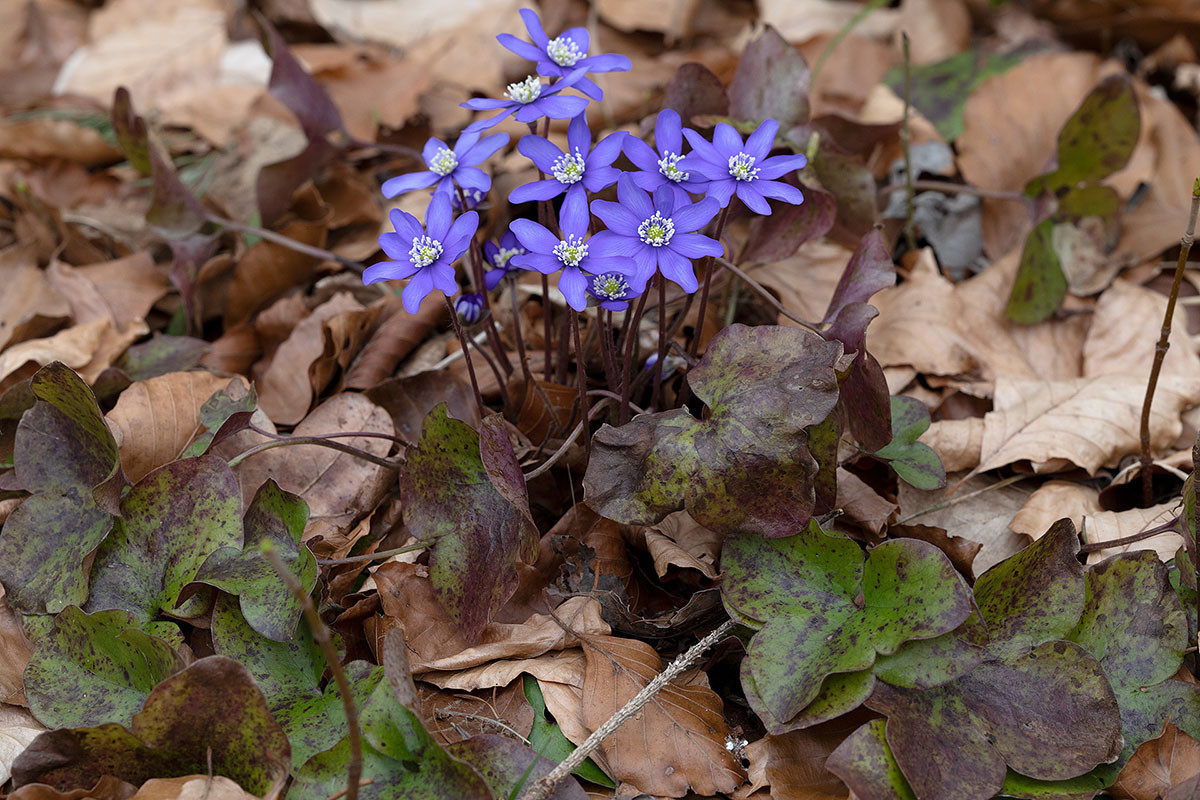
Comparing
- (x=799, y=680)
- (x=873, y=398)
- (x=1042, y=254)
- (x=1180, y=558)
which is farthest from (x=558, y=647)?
(x=1042, y=254)

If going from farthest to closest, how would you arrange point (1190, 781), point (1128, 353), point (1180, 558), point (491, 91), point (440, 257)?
1. point (491, 91)
2. point (1128, 353)
3. point (1180, 558)
4. point (440, 257)
5. point (1190, 781)

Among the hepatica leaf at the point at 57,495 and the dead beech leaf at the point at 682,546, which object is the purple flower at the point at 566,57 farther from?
the hepatica leaf at the point at 57,495

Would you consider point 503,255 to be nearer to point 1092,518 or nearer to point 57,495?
point 57,495

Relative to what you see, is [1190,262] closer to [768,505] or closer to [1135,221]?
Result: [1135,221]

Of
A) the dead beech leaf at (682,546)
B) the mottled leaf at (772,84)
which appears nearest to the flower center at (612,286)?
the dead beech leaf at (682,546)

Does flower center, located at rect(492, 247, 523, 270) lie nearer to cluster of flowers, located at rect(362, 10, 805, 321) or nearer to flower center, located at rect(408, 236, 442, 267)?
cluster of flowers, located at rect(362, 10, 805, 321)

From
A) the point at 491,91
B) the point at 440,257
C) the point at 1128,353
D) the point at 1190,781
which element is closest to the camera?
the point at 1190,781
